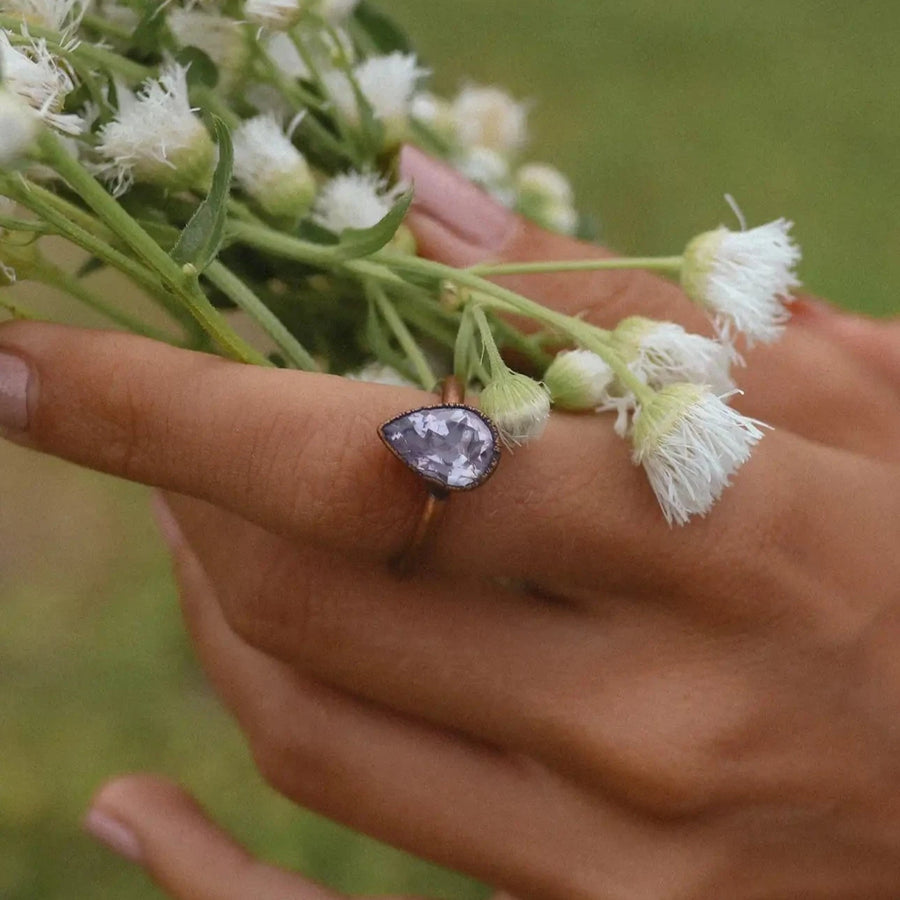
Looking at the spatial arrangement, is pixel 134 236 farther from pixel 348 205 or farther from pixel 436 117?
pixel 436 117

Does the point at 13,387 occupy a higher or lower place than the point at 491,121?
lower

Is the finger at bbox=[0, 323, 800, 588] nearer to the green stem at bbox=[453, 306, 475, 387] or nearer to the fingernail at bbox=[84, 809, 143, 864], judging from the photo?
the green stem at bbox=[453, 306, 475, 387]

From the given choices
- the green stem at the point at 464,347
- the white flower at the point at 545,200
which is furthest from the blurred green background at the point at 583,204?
the green stem at the point at 464,347

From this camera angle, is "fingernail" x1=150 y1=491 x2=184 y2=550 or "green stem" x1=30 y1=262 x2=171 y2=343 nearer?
"green stem" x1=30 y1=262 x2=171 y2=343

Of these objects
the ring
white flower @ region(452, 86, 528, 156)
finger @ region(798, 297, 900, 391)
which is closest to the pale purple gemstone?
the ring

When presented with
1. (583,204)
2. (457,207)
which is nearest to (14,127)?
(457,207)
